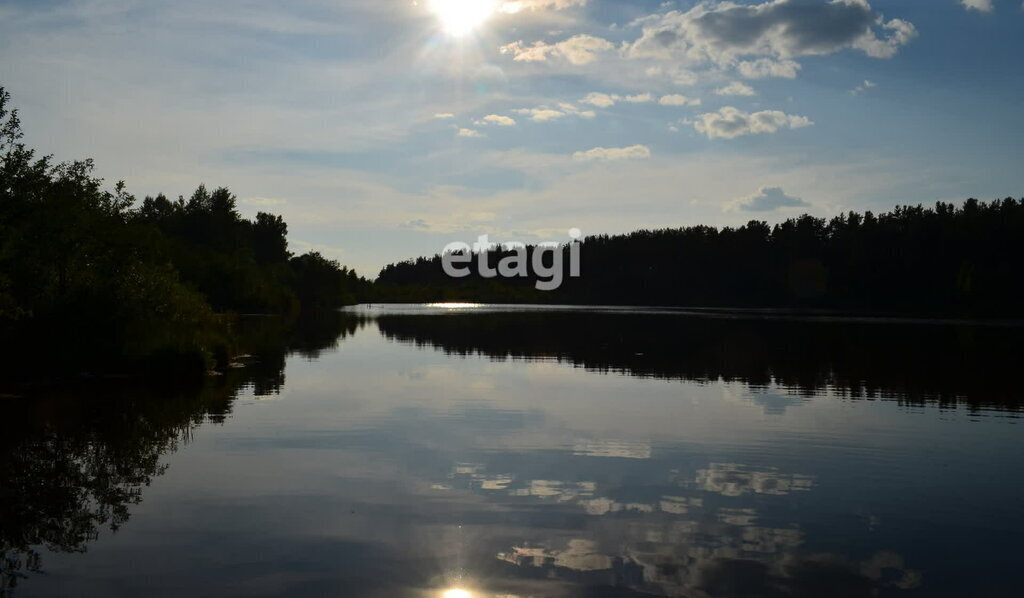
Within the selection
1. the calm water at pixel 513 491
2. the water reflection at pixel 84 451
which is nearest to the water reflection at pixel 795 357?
the calm water at pixel 513 491

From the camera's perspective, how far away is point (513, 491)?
17.4 metres

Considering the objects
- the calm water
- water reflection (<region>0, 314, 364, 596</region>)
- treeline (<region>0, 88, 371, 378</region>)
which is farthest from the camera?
treeline (<region>0, 88, 371, 378</region>)

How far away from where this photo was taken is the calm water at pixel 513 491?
481 inches

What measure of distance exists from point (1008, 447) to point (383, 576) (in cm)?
1915

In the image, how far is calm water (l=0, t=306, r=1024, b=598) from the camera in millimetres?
12227

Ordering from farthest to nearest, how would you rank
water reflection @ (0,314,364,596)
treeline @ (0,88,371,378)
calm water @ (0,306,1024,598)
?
1. treeline @ (0,88,371,378)
2. water reflection @ (0,314,364,596)
3. calm water @ (0,306,1024,598)

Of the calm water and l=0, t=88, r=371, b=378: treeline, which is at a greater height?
l=0, t=88, r=371, b=378: treeline

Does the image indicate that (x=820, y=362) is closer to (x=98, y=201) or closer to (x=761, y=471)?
(x=761, y=471)

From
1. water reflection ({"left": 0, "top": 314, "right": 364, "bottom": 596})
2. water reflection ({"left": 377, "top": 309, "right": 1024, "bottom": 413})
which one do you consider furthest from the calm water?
water reflection ({"left": 377, "top": 309, "right": 1024, "bottom": 413})

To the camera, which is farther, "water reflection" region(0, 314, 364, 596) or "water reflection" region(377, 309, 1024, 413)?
"water reflection" region(377, 309, 1024, 413)

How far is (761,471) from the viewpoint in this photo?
19656mm

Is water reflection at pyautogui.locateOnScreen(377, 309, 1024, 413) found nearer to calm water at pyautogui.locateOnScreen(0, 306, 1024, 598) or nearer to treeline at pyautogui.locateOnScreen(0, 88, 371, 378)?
calm water at pyautogui.locateOnScreen(0, 306, 1024, 598)

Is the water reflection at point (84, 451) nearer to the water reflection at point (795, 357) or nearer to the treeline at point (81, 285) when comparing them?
the treeline at point (81, 285)

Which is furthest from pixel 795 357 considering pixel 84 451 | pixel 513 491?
pixel 84 451
